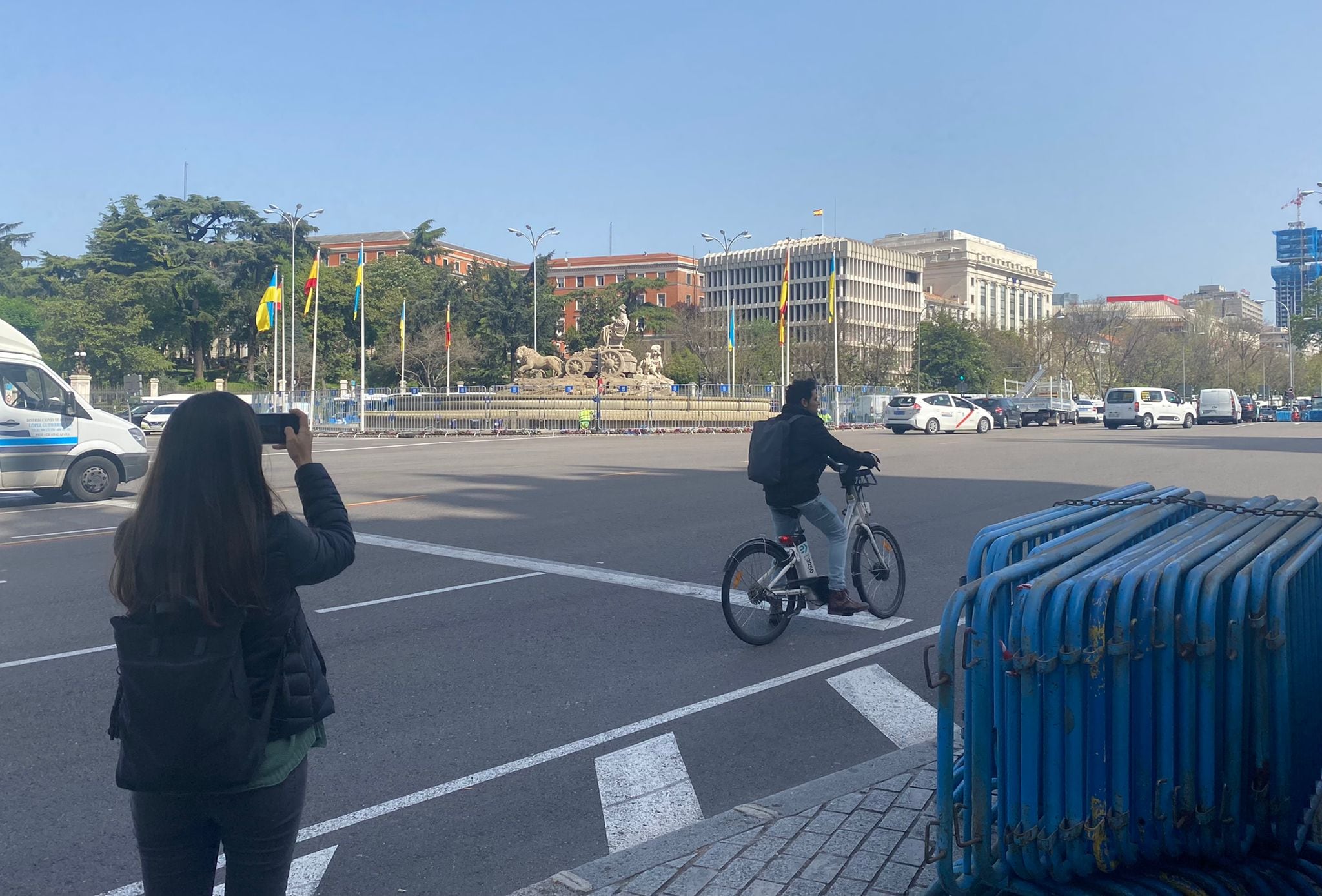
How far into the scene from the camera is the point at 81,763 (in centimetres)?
523

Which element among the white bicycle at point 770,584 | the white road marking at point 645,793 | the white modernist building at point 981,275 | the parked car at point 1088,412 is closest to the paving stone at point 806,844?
the white road marking at point 645,793

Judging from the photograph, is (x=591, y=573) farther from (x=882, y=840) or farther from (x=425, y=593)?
(x=882, y=840)

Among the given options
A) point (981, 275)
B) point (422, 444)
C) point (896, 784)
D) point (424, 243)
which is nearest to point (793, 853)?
point (896, 784)

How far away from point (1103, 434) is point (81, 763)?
1473 inches

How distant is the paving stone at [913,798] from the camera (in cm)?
443

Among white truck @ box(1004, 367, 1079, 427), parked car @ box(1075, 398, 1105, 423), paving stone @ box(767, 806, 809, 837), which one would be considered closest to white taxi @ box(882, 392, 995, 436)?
white truck @ box(1004, 367, 1079, 427)

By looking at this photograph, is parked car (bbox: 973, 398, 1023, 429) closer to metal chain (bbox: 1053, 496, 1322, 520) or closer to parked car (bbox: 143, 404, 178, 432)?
parked car (bbox: 143, 404, 178, 432)

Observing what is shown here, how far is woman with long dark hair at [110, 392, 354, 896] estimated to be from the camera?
8.33 feet

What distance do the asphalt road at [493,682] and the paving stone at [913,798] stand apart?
64 cm

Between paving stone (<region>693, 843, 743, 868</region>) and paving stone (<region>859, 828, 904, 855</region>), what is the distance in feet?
1.53

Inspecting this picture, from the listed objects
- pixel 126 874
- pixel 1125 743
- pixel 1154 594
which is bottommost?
pixel 126 874

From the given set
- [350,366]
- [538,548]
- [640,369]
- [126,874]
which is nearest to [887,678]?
[126,874]

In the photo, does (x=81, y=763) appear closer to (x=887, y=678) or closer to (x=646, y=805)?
(x=646, y=805)

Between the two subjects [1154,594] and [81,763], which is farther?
[81,763]
